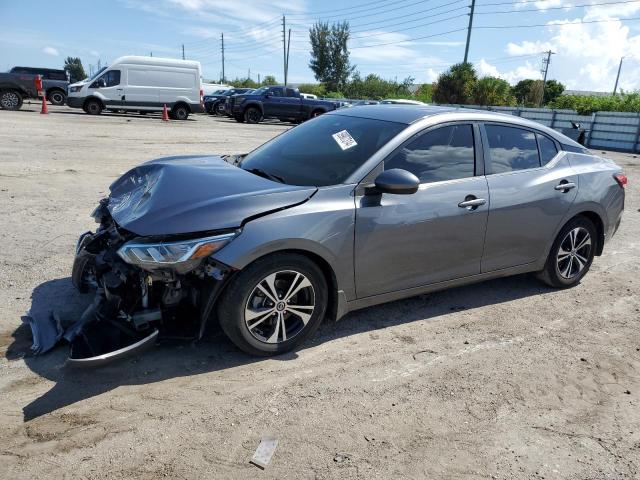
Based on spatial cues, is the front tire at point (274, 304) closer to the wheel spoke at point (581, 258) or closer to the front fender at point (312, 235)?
the front fender at point (312, 235)

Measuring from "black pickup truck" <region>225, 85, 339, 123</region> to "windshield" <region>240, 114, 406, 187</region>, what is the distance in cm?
2187

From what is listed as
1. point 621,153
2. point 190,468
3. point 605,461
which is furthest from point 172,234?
point 621,153

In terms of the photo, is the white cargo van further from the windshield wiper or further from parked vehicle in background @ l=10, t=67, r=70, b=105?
the windshield wiper

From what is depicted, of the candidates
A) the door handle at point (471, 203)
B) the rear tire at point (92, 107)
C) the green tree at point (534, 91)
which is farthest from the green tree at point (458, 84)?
the door handle at point (471, 203)

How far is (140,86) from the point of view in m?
23.7

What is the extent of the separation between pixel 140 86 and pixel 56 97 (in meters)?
7.52

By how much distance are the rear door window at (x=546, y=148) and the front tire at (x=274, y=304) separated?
2546 millimetres

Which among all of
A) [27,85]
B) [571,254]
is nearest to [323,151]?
[571,254]

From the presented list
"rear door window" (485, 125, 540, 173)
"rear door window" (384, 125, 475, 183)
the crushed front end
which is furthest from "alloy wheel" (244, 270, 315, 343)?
"rear door window" (485, 125, 540, 173)

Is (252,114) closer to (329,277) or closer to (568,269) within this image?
(568,269)

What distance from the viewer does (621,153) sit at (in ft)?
69.4

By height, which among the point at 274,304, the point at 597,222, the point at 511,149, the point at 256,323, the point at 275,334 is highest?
the point at 511,149

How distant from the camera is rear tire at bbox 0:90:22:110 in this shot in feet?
73.8

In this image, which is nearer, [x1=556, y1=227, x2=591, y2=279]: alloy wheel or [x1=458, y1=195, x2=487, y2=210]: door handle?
[x1=458, y1=195, x2=487, y2=210]: door handle
